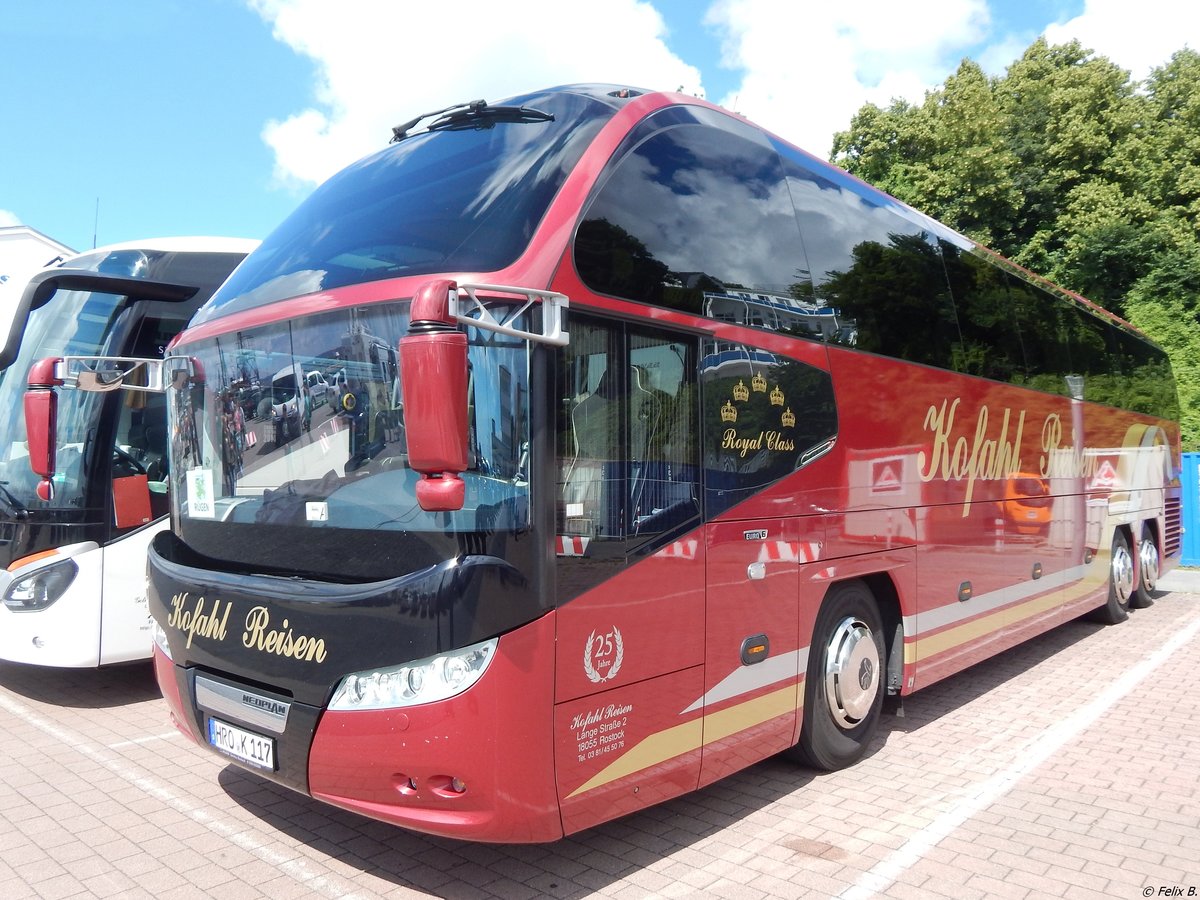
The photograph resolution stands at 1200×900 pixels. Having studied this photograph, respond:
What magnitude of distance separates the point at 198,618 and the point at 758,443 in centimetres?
282

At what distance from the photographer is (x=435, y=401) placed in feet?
9.96

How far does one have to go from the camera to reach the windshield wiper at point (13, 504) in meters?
6.68

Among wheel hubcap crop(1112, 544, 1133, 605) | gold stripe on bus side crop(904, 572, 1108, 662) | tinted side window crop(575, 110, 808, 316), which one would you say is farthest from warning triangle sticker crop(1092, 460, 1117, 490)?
tinted side window crop(575, 110, 808, 316)

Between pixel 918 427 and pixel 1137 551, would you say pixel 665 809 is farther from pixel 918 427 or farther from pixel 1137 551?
pixel 1137 551

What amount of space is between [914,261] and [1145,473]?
7.05 metres

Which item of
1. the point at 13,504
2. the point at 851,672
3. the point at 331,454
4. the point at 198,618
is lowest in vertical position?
the point at 851,672

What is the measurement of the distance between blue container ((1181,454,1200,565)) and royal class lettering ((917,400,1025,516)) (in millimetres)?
9975

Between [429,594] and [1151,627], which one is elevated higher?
[429,594]

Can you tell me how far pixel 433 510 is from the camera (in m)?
3.15

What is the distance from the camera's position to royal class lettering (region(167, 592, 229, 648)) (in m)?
4.07

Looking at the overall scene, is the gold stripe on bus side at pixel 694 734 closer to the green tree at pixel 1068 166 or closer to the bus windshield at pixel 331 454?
the bus windshield at pixel 331 454

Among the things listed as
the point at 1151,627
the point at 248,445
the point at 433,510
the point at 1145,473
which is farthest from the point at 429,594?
the point at 1145,473

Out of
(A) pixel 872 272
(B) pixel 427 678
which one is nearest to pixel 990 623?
(A) pixel 872 272

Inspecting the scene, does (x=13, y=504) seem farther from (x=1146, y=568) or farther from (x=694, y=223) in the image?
(x=1146, y=568)
